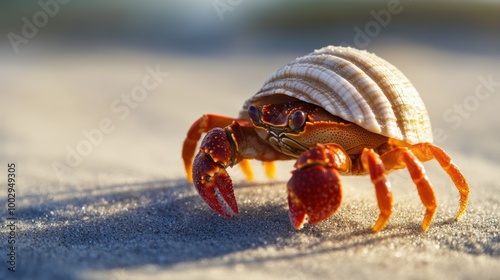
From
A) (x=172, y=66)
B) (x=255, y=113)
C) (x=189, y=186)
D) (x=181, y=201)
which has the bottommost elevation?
(x=181, y=201)

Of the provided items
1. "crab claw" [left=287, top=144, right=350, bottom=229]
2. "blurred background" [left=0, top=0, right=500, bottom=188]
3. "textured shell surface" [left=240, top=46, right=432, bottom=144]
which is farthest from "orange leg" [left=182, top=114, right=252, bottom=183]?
"crab claw" [left=287, top=144, right=350, bottom=229]

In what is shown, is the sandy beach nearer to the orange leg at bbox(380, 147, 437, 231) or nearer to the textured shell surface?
the orange leg at bbox(380, 147, 437, 231)

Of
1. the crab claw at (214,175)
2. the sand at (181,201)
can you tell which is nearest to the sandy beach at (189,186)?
the sand at (181,201)

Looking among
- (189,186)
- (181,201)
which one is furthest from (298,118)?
(189,186)

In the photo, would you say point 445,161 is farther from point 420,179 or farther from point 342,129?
point 342,129

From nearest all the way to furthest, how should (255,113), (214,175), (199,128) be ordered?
(214,175), (255,113), (199,128)

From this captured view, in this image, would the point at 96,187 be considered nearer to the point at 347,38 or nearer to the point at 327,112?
the point at 327,112

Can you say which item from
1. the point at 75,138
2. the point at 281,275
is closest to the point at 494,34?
the point at 75,138

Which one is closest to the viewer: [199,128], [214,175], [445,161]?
[445,161]
